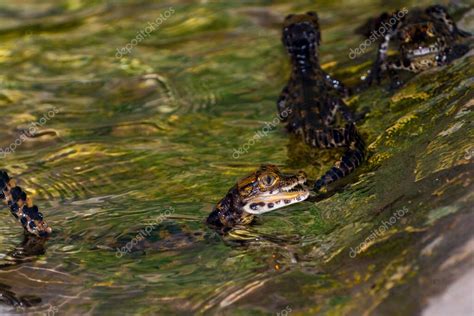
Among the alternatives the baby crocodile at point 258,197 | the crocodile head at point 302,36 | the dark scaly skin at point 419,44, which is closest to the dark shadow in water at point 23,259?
the baby crocodile at point 258,197

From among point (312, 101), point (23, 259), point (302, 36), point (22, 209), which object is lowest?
point (23, 259)

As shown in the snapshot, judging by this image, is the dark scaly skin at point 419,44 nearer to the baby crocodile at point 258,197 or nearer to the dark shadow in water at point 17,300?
the baby crocodile at point 258,197

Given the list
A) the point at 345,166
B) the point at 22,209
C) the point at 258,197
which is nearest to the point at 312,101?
the point at 345,166

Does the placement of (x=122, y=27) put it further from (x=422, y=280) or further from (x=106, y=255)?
(x=422, y=280)

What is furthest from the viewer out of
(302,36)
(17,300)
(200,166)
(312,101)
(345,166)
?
(302,36)

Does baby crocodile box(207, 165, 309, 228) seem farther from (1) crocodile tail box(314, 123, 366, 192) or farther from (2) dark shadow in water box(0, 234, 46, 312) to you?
(2) dark shadow in water box(0, 234, 46, 312)

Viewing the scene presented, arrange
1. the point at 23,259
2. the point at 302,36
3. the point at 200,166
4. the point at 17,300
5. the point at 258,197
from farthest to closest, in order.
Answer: the point at 302,36 < the point at 200,166 < the point at 258,197 < the point at 23,259 < the point at 17,300

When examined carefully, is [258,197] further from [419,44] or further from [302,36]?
[302,36]
